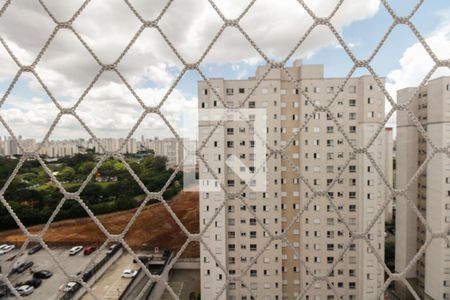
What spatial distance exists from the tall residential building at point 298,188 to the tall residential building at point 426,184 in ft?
0.77

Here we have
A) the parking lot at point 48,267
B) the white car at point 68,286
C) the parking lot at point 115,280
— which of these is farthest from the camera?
the parking lot at point 115,280

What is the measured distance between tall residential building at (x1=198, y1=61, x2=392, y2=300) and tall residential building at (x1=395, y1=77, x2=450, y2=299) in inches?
9.2

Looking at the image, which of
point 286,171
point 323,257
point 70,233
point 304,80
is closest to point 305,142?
point 286,171

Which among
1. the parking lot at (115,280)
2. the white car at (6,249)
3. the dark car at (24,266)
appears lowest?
the parking lot at (115,280)

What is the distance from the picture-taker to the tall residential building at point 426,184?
1.88 metres

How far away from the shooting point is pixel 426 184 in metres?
2.52

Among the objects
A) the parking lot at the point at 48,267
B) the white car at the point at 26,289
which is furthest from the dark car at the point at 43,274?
the white car at the point at 26,289

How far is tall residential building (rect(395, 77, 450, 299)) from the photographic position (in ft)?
6.18

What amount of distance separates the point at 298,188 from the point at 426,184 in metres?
1.30

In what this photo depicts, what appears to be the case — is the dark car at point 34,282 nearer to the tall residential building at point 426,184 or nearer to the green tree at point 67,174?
the green tree at point 67,174

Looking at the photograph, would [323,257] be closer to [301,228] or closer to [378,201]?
[301,228]

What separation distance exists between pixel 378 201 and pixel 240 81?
205cm

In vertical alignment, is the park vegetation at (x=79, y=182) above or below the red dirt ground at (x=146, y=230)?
above

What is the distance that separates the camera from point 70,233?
1638 millimetres
